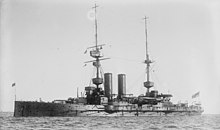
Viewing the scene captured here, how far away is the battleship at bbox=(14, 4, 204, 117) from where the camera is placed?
34.5m

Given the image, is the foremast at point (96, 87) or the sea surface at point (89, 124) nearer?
the sea surface at point (89, 124)

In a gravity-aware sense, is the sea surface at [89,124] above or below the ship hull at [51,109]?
below

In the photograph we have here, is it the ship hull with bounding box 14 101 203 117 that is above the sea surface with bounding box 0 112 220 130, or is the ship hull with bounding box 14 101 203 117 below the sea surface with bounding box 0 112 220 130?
above

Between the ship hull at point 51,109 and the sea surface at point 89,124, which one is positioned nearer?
the sea surface at point 89,124

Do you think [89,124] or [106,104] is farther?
[106,104]

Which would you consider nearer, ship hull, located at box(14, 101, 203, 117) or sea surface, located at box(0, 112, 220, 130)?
sea surface, located at box(0, 112, 220, 130)

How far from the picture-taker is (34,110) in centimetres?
3447

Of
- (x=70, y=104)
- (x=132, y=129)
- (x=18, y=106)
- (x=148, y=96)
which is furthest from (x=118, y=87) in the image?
(x=132, y=129)

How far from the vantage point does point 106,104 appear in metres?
38.2

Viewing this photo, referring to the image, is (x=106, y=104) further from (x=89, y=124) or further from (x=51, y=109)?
(x=89, y=124)

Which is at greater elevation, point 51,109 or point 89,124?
point 51,109

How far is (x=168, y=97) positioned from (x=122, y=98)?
6.48m

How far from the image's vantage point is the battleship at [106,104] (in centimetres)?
3453

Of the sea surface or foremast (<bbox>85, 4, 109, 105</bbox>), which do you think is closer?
the sea surface
